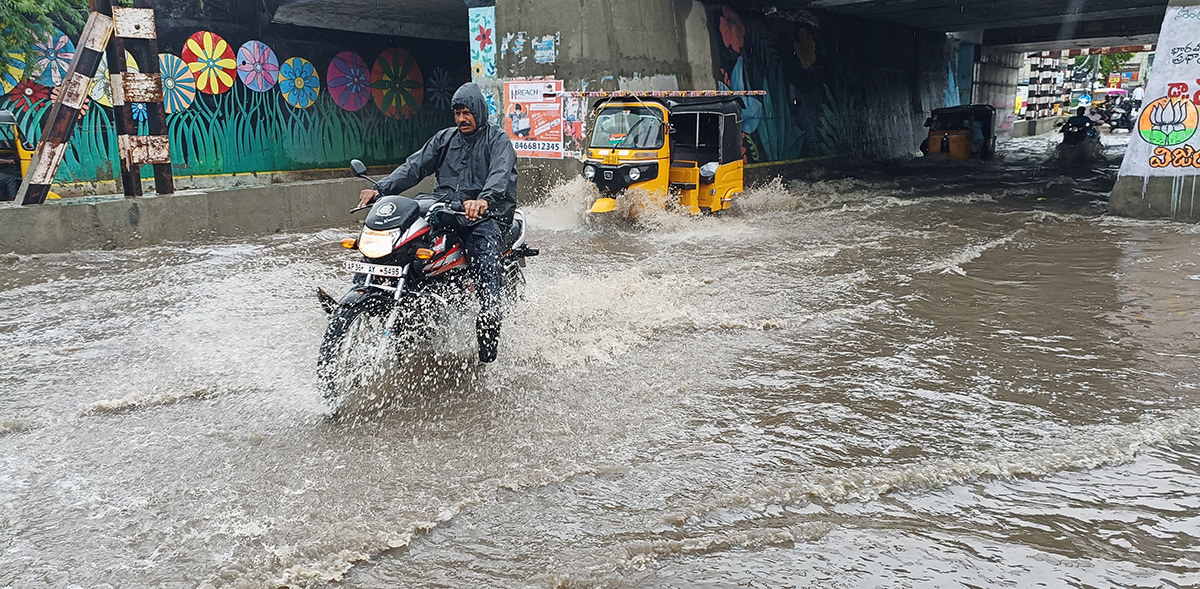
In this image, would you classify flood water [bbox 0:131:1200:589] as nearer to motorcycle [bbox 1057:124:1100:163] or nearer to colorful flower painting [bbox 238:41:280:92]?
colorful flower painting [bbox 238:41:280:92]

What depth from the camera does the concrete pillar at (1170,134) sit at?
1216cm

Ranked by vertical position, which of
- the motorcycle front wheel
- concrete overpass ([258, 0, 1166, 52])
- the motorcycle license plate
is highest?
concrete overpass ([258, 0, 1166, 52])

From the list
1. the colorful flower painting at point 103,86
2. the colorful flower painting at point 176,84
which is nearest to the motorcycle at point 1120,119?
the colorful flower painting at point 176,84

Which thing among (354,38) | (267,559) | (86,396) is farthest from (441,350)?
(354,38)

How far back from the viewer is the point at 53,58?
1546cm

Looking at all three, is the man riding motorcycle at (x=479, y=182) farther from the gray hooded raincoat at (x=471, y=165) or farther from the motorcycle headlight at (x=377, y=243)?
the motorcycle headlight at (x=377, y=243)

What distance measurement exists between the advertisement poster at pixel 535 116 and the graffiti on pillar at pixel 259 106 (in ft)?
21.3

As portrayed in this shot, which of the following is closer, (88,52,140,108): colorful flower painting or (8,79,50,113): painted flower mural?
(8,79,50,113): painted flower mural

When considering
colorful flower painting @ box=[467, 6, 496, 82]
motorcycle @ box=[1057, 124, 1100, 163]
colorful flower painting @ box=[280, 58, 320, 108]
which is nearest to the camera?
colorful flower painting @ box=[467, 6, 496, 82]

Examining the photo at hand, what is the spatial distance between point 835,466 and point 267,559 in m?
2.49

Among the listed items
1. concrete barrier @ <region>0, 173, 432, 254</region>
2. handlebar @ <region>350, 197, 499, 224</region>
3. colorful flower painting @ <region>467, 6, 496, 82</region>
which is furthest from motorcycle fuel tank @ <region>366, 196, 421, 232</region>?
colorful flower painting @ <region>467, 6, 496, 82</region>

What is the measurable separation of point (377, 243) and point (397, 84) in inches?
740

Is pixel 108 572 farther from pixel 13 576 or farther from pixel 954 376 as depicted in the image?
pixel 954 376

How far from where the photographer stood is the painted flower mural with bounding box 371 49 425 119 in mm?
21750
